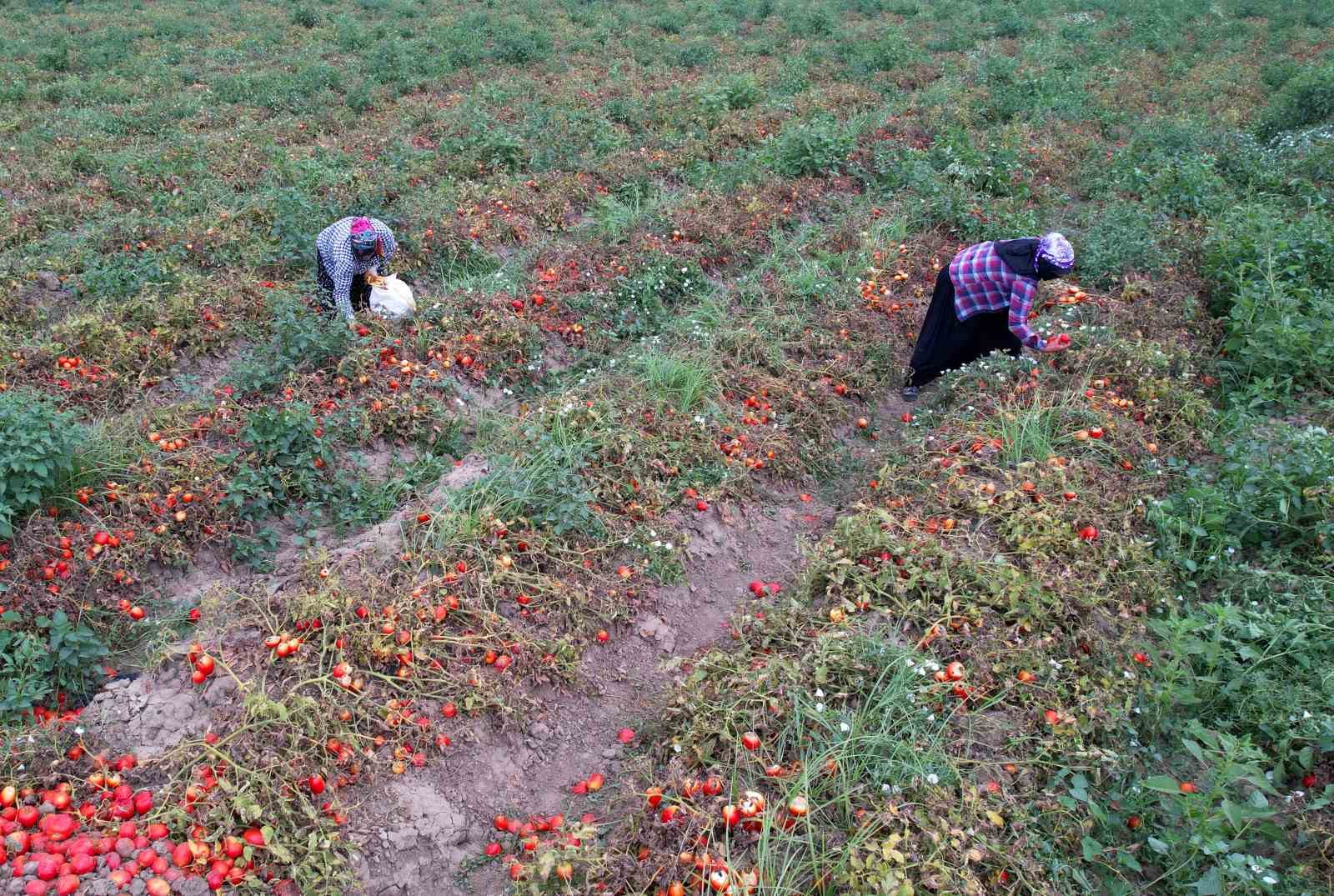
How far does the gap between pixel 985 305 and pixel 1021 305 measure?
0.25m

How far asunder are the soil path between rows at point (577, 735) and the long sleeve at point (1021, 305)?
1460 mm

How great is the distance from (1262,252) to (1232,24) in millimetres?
12601

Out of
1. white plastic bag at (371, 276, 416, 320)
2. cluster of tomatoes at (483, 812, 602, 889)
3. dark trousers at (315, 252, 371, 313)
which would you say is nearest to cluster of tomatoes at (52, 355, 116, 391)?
dark trousers at (315, 252, 371, 313)

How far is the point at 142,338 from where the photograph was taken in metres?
5.45

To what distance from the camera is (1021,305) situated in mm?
5188

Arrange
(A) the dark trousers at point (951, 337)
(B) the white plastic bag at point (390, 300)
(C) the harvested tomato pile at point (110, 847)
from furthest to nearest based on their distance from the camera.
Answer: (B) the white plastic bag at point (390, 300) < (A) the dark trousers at point (951, 337) < (C) the harvested tomato pile at point (110, 847)

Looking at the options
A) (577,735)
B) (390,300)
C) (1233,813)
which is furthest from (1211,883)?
(390,300)

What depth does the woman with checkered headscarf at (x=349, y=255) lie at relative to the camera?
18.4 ft

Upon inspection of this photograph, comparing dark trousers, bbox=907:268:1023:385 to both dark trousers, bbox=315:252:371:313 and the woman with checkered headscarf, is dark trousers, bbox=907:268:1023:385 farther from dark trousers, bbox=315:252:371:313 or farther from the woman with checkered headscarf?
dark trousers, bbox=315:252:371:313

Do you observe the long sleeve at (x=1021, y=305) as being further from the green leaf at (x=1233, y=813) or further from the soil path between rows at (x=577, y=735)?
the green leaf at (x=1233, y=813)

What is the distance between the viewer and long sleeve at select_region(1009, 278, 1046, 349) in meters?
5.15

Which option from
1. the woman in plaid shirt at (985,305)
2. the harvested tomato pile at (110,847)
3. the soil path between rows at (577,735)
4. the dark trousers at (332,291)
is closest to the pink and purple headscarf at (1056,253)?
the woman in plaid shirt at (985,305)

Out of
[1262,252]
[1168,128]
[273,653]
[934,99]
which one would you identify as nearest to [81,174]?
[273,653]

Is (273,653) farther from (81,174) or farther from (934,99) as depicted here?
(934,99)
